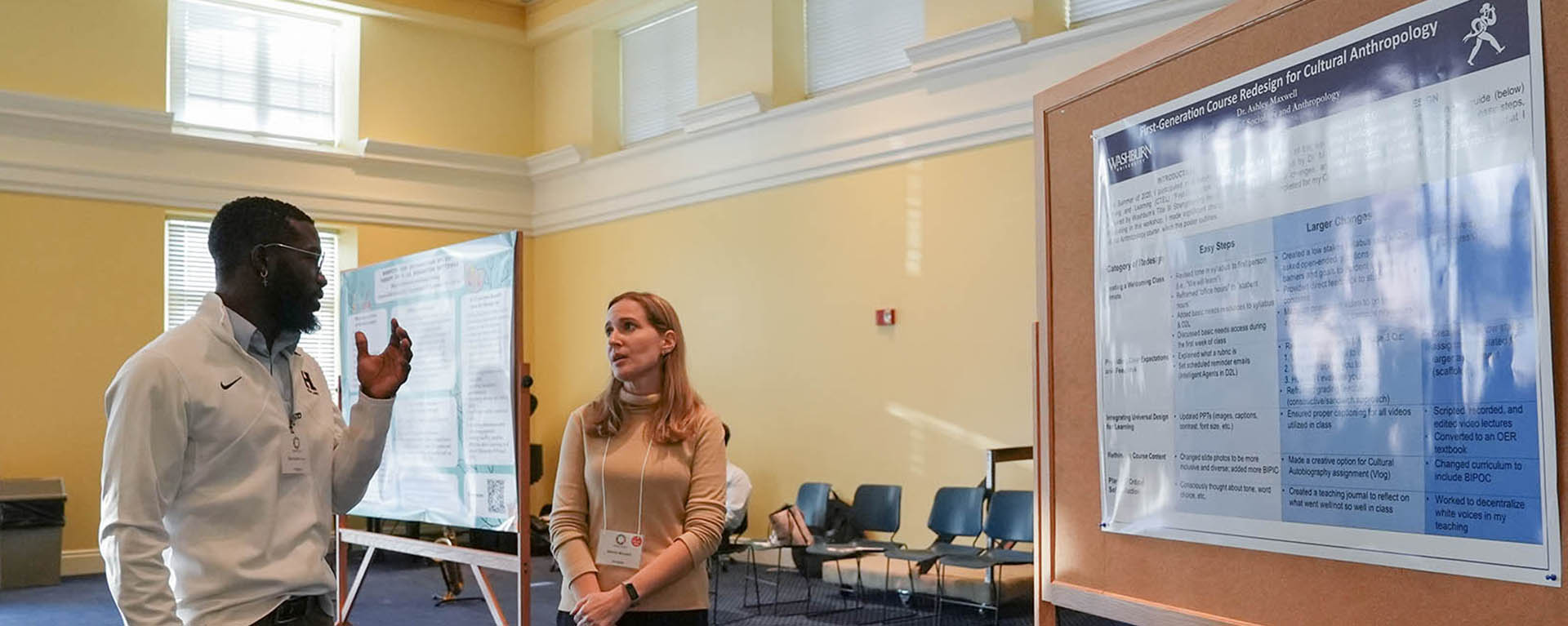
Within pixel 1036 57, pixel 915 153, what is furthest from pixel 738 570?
pixel 1036 57

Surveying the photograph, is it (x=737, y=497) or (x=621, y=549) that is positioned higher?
(x=621, y=549)

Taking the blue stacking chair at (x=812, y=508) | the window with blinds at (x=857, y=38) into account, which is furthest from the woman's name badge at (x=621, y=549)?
the window with blinds at (x=857, y=38)

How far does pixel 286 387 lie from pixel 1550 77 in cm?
228

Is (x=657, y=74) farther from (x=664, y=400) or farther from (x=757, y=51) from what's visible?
(x=664, y=400)

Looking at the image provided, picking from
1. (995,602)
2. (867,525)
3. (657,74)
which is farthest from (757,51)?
(995,602)

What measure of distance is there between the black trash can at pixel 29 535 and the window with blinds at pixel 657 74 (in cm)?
558

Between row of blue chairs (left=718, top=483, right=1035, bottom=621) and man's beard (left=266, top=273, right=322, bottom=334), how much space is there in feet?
15.7

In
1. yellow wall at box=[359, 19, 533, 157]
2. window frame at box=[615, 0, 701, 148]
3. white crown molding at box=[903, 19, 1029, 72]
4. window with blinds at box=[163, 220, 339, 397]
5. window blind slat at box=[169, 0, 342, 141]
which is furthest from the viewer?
yellow wall at box=[359, 19, 533, 157]

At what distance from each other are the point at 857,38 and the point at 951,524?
3.83 meters

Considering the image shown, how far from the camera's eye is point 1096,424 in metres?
2.49

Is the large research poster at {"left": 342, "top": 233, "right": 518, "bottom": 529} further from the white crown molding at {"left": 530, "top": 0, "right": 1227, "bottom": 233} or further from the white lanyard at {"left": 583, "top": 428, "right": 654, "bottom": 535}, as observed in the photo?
the white crown molding at {"left": 530, "top": 0, "right": 1227, "bottom": 233}

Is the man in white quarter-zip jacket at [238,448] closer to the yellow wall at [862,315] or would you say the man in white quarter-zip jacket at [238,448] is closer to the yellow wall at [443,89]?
the yellow wall at [862,315]

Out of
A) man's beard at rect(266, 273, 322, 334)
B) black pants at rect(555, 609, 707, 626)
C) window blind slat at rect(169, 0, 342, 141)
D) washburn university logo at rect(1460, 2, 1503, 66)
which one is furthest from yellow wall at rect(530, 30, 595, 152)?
washburn university logo at rect(1460, 2, 1503, 66)

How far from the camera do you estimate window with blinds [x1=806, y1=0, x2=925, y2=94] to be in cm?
931
